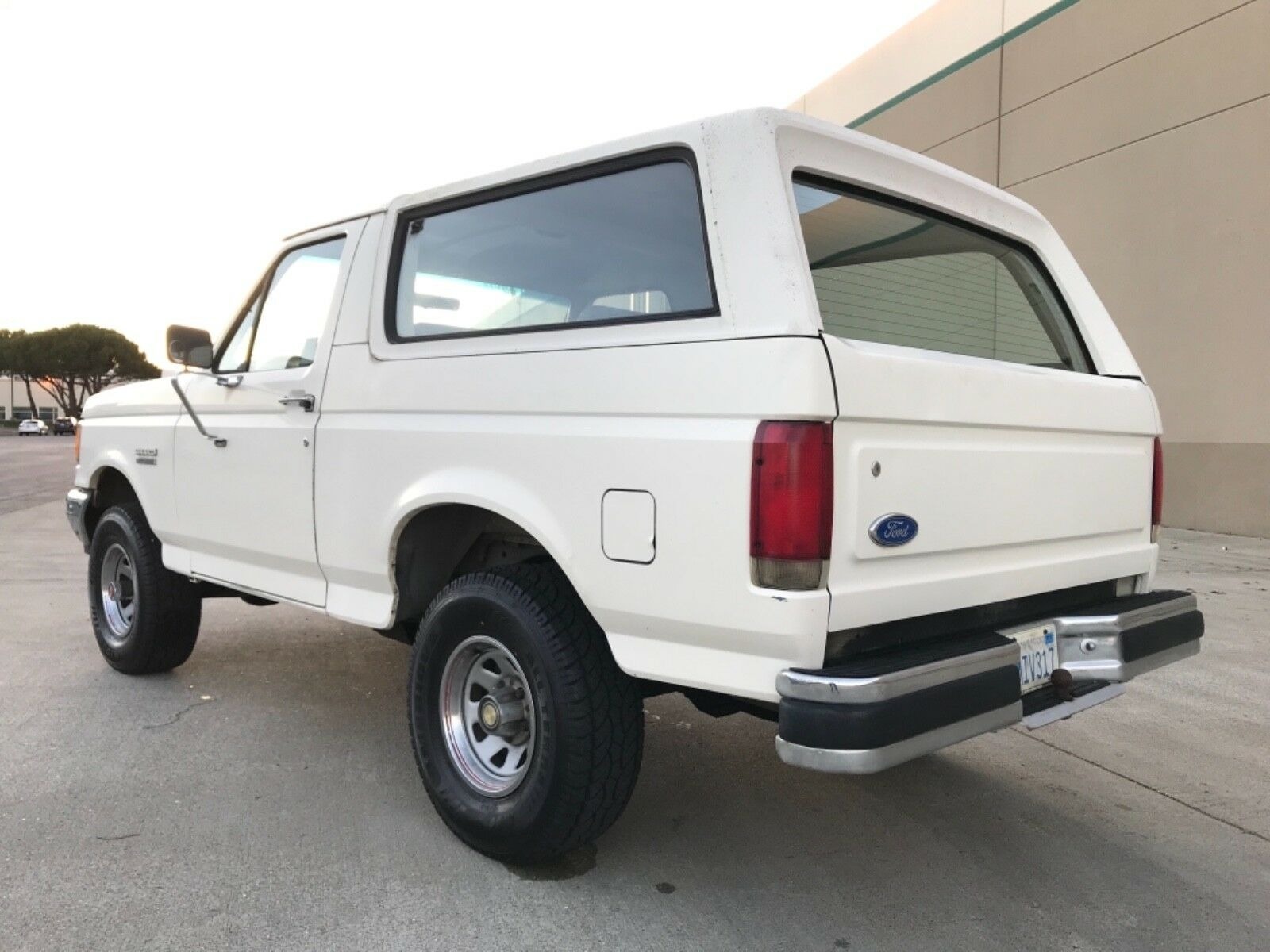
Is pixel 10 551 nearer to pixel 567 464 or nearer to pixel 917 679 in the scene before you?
pixel 567 464

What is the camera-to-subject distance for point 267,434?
148 inches

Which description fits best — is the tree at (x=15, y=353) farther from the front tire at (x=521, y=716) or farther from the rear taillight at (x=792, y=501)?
the rear taillight at (x=792, y=501)

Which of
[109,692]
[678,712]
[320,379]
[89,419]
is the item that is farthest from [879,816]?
[89,419]

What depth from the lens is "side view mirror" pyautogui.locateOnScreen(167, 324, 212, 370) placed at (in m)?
4.14

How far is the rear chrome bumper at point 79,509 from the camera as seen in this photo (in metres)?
5.11

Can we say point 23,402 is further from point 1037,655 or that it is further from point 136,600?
point 1037,655

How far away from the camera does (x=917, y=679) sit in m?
2.26

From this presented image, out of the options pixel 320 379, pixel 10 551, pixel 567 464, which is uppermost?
pixel 320 379

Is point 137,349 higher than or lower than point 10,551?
higher

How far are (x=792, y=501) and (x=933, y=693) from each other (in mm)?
562

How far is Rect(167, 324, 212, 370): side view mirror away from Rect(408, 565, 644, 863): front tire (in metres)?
1.88

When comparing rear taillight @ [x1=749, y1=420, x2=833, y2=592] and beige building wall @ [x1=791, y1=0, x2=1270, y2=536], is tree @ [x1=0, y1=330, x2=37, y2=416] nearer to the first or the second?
beige building wall @ [x1=791, y1=0, x2=1270, y2=536]

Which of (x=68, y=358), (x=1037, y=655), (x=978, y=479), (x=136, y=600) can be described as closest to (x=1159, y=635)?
(x=1037, y=655)

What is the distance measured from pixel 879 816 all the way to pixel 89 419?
14.1ft
